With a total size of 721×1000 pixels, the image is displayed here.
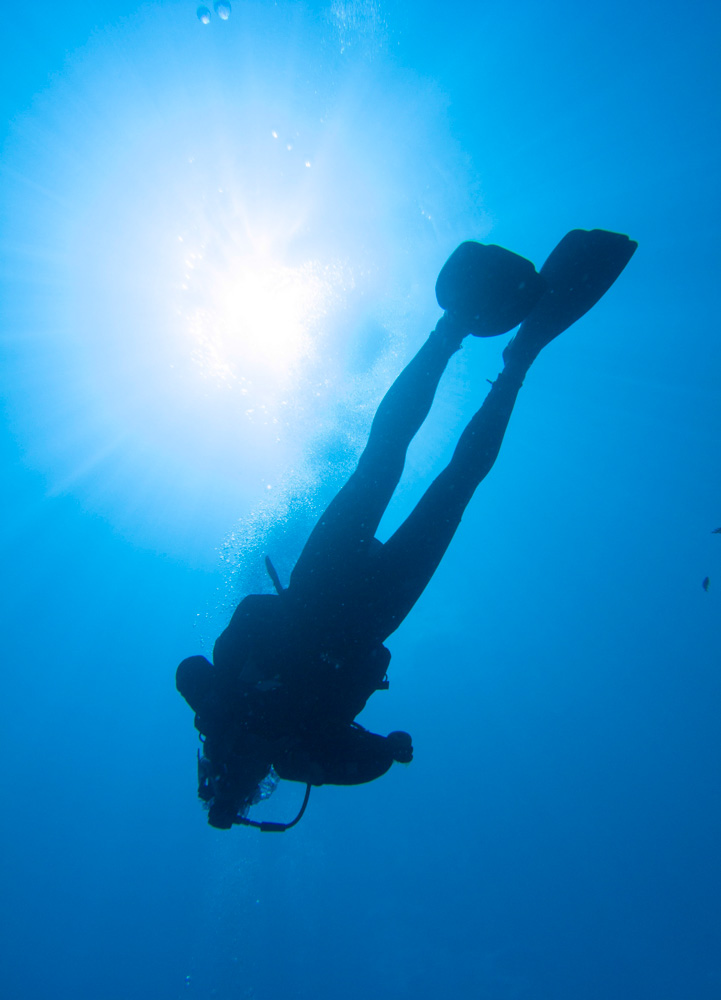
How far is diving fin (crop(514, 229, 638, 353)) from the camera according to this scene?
2830mm

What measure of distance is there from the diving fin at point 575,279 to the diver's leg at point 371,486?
2.64 feet

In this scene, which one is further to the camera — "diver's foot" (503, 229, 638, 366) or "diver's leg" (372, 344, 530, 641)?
"diver's foot" (503, 229, 638, 366)

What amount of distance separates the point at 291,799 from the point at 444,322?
1399 inches

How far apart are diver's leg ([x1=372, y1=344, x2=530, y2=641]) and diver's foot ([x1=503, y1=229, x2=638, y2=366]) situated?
17.5 inches

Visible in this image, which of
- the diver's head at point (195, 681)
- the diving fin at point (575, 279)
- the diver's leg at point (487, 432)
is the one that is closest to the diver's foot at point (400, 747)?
the diver's leg at point (487, 432)

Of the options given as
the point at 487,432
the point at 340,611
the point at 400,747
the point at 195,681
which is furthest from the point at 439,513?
the point at 195,681

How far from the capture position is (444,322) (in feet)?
9.03

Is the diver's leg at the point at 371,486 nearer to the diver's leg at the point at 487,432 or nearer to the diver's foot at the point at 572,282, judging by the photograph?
the diver's leg at the point at 487,432

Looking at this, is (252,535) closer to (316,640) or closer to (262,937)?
(316,640)

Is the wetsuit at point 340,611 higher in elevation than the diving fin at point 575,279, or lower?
lower

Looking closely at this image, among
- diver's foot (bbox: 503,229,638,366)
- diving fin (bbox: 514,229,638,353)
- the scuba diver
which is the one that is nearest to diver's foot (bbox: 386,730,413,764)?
the scuba diver

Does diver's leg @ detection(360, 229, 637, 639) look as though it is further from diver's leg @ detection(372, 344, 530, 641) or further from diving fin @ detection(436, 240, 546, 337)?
diving fin @ detection(436, 240, 546, 337)

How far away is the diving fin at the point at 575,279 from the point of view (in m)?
2.83

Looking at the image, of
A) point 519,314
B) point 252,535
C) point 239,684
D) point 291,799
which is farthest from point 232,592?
point 291,799
